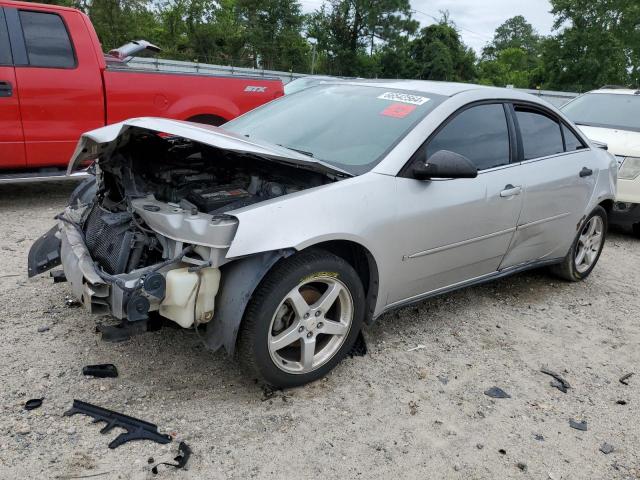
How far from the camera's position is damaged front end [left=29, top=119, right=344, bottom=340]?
2.60 meters

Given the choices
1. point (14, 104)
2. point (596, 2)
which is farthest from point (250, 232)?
point (596, 2)

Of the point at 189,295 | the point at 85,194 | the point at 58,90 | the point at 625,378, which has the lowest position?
the point at 625,378

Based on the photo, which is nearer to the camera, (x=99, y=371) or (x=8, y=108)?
(x=99, y=371)

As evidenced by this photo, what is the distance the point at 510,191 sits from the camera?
3.79 metres

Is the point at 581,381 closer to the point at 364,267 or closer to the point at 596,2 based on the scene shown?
the point at 364,267

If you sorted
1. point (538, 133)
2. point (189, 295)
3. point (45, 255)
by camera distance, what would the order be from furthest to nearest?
point (538, 133)
point (45, 255)
point (189, 295)

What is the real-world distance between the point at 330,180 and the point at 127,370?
59.5 inches

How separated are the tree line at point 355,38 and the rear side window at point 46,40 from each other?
22.4 metres

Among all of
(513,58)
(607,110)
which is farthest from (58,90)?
(513,58)

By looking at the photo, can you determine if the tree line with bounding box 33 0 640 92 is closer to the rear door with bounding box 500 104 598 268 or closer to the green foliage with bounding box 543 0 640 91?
the green foliage with bounding box 543 0 640 91

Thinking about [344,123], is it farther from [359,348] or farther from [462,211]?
[359,348]

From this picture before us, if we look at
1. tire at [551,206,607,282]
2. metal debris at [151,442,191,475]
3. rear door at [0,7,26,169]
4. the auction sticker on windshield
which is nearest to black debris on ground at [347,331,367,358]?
metal debris at [151,442,191,475]

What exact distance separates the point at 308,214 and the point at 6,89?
4.17 m

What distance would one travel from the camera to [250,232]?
8.55 feet
